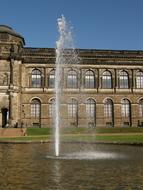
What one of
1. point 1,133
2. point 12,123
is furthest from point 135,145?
point 12,123

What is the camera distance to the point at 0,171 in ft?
59.9

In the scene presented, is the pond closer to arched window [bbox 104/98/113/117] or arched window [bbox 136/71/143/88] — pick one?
arched window [bbox 104/98/113/117]

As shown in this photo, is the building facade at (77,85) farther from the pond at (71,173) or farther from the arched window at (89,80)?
the pond at (71,173)

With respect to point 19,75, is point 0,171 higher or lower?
lower

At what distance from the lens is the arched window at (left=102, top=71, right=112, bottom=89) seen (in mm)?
68125

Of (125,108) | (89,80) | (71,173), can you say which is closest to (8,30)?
(89,80)

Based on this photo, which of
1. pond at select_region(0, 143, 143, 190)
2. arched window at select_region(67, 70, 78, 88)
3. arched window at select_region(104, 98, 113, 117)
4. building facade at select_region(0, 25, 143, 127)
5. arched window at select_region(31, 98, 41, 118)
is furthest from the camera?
arched window at select_region(67, 70, 78, 88)

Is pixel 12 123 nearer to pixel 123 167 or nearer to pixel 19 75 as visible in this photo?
pixel 19 75

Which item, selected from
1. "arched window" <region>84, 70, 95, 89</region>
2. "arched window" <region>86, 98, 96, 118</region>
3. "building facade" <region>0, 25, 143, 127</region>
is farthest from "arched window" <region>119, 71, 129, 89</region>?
"arched window" <region>86, 98, 96, 118</region>

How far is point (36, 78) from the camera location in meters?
66.5

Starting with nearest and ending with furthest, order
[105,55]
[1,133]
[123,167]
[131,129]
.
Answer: [123,167]
[1,133]
[131,129]
[105,55]

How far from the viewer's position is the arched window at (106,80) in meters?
68.1

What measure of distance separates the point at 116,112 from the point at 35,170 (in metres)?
49.6

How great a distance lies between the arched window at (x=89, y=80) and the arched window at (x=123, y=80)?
16.2ft
